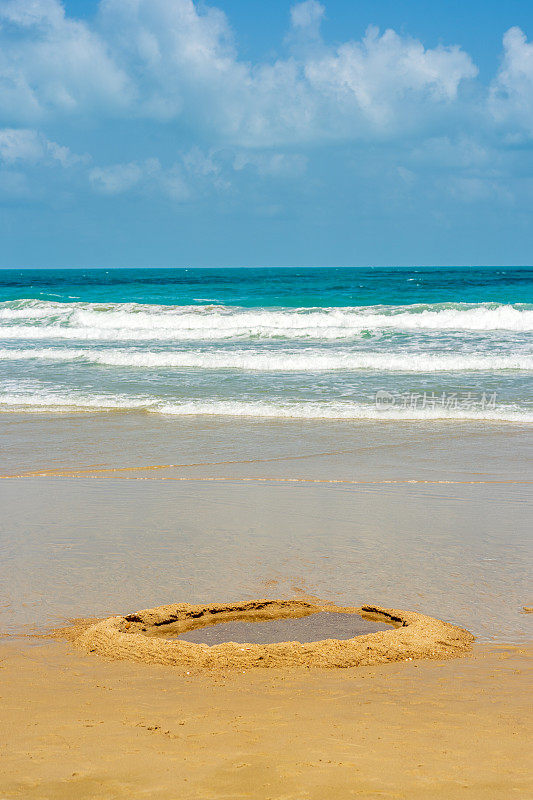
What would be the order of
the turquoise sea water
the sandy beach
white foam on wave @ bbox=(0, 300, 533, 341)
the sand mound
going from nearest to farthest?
the sandy beach → the sand mound → the turquoise sea water → white foam on wave @ bbox=(0, 300, 533, 341)

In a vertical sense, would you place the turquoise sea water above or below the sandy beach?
above

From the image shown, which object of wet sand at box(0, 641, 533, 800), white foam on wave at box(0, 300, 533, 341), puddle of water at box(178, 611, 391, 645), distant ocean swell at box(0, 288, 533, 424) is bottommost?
puddle of water at box(178, 611, 391, 645)

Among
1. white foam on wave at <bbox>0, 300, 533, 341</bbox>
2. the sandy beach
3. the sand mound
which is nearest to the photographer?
the sandy beach

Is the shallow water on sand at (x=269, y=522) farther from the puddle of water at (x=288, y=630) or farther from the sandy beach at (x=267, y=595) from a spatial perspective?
the puddle of water at (x=288, y=630)

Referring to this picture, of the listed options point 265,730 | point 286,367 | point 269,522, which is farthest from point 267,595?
point 286,367

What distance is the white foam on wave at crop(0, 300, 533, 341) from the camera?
920 inches

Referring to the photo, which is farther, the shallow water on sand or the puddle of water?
the shallow water on sand

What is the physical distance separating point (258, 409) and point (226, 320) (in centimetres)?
1774

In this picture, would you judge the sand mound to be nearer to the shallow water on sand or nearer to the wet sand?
the wet sand

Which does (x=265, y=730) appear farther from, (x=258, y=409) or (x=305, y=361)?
(x=305, y=361)

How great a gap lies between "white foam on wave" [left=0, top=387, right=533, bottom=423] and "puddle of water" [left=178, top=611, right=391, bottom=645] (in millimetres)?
6474

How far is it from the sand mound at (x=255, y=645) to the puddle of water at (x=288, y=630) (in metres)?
0.06

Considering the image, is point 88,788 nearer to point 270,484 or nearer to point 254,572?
point 254,572

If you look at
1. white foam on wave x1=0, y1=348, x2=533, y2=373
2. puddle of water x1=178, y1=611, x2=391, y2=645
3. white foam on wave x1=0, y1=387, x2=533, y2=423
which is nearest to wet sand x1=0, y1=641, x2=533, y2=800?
puddle of water x1=178, y1=611, x2=391, y2=645
